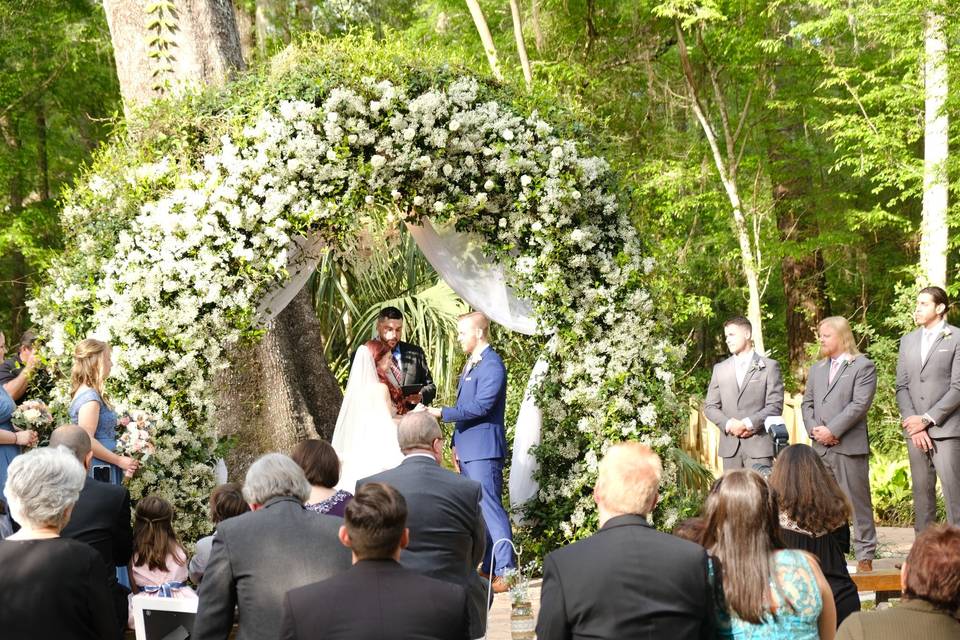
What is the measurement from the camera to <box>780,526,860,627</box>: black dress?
3.84 m

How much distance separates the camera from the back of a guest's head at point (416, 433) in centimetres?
418

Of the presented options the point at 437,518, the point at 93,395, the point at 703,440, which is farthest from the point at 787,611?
the point at 703,440

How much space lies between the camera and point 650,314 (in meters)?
7.37

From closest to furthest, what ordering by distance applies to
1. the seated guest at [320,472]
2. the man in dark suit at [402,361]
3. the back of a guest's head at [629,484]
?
the back of a guest's head at [629,484], the seated guest at [320,472], the man in dark suit at [402,361]

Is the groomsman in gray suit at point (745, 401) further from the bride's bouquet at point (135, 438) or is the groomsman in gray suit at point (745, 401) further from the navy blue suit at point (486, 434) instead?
the bride's bouquet at point (135, 438)

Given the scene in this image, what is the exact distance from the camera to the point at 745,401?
745 centimetres

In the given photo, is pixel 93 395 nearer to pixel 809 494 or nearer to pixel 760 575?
pixel 809 494

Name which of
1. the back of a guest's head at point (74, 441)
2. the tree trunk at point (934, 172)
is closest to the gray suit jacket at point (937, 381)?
the tree trunk at point (934, 172)

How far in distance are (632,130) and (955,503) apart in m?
10.2

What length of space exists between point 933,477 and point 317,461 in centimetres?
507

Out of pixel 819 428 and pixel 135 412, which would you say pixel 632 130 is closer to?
pixel 819 428

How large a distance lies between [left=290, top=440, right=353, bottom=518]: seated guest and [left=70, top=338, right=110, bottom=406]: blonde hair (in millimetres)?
2162

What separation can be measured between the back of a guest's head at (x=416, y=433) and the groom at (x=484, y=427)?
9.16 feet

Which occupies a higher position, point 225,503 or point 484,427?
point 225,503
